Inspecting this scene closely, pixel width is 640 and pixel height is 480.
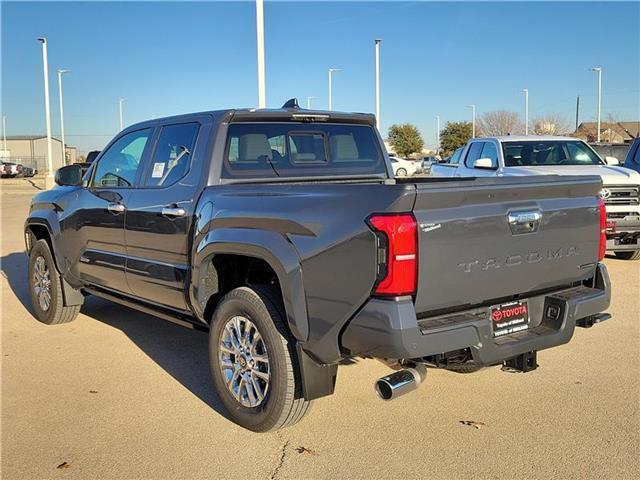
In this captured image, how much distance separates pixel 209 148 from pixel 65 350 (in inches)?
103

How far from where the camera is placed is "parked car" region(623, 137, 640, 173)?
36.8 feet

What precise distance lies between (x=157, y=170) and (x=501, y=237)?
279 centimetres

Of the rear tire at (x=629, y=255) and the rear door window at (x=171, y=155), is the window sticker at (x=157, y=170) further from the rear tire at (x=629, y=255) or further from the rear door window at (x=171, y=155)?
the rear tire at (x=629, y=255)

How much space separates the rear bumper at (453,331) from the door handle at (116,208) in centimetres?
267

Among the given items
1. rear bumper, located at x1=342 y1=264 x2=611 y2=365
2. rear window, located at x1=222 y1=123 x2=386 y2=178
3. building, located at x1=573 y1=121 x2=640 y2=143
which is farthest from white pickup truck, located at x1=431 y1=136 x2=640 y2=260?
building, located at x1=573 y1=121 x2=640 y2=143

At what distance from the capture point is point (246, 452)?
3719mm

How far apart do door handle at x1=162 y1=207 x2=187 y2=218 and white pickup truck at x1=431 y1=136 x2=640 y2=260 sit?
6.60m

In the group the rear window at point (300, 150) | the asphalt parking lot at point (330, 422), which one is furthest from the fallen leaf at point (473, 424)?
the rear window at point (300, 150)

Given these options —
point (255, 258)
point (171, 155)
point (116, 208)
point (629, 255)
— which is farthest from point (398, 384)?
point (629, 255)

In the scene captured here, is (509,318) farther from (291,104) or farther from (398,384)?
(291,104)

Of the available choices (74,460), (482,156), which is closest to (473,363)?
(74,460)

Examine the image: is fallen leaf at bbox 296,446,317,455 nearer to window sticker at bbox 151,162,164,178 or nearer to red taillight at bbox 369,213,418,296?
red taillight at bbox 369,213,418,296

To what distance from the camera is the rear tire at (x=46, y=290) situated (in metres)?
6.45

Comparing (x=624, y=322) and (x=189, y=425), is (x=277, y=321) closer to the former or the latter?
(x=189, y=425)
